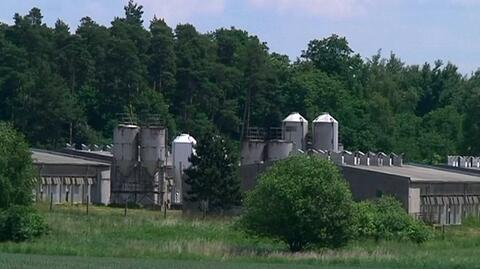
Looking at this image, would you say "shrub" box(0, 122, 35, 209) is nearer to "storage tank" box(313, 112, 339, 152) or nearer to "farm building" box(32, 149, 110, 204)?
"farm building" box(32, 149, 110, 204)

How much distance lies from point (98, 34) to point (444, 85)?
164ft

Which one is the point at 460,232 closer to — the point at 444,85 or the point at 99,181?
the point at 99,181

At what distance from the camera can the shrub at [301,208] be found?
61.9 metres

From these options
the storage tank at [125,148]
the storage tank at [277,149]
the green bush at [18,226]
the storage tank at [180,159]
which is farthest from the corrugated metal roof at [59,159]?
the green bush at [18,226]

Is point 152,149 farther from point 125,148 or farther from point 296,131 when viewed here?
point 296,131

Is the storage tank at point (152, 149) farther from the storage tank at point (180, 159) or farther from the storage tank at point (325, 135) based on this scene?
the storage tank at point (325, 135)

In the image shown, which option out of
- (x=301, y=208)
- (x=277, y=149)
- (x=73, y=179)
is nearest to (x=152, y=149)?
(x=73, y=179)

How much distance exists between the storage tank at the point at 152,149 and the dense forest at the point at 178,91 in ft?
85.0

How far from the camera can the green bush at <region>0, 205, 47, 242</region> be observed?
61.9 meters

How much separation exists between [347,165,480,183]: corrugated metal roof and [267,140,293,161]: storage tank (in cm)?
742

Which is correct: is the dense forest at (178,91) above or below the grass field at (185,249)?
above

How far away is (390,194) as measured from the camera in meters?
87.4

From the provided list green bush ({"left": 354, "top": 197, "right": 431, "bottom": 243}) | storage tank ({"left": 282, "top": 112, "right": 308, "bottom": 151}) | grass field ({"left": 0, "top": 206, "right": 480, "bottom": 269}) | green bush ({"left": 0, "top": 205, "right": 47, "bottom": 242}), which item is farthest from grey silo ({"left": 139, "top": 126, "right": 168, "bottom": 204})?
green bush ({"left": 0, "top": 205, "right": 47, "bottom": 242})

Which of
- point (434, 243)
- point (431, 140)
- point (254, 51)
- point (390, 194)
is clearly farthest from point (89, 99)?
point (434, 243)
